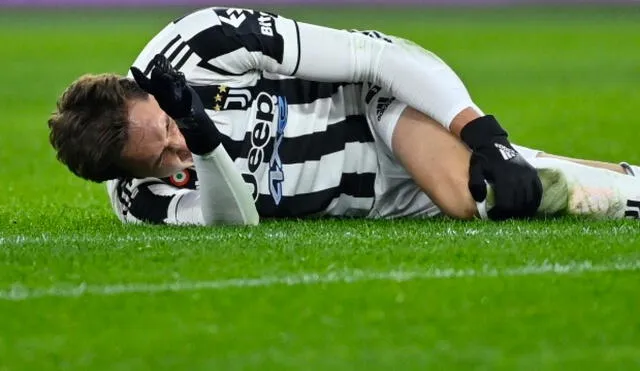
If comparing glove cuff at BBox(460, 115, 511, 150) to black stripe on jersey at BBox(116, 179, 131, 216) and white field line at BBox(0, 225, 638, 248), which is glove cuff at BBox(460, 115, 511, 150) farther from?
black stripe on jersey at BBox(116, 179, 131, 216)

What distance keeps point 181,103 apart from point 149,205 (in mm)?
760

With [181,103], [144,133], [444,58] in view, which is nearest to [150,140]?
[144,133]

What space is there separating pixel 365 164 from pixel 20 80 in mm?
10827

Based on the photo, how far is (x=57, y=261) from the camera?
476 centimetres

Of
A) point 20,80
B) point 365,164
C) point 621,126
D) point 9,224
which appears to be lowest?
point 20,80

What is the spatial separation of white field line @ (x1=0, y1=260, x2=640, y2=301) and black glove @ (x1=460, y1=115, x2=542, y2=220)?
92 centimetres

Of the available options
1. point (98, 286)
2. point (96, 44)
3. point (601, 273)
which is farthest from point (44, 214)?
point (96, 44)

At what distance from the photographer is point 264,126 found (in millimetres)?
5641

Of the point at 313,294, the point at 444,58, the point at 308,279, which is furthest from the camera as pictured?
the point at 444,58

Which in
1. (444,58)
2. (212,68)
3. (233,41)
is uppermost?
(233,41)

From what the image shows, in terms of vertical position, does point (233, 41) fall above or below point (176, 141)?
above

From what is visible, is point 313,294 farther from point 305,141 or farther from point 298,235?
point 305,141

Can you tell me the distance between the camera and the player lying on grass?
5.46 meters

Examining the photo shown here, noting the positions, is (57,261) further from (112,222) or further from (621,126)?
(621,126)
